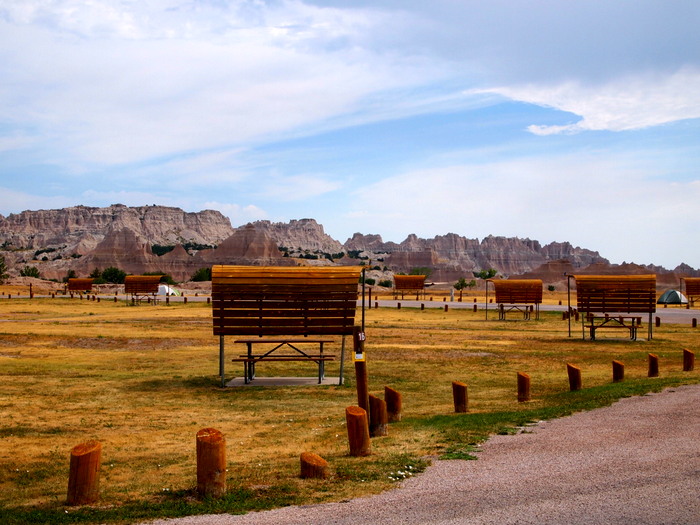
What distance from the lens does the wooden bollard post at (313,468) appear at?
7980 millimetres

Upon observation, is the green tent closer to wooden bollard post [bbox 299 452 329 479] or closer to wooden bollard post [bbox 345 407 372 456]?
wooden bollard post [bbox 345 407 372 456]

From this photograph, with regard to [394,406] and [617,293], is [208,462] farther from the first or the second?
[617,293]

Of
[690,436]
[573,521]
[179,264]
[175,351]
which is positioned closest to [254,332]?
[175,351]

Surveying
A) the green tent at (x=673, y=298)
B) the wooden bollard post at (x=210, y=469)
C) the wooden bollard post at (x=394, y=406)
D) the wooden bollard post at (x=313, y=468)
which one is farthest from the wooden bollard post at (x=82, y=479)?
the green tent at (x=673, y=298)

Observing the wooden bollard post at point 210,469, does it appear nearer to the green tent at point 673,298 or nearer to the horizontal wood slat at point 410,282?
the green tent at point 673,298

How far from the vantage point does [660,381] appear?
14391 millimetres

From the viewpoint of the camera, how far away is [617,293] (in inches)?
1071

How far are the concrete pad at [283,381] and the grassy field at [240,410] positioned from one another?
0.49 metres

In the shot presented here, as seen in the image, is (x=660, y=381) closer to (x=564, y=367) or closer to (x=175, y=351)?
(x=564, y=367)

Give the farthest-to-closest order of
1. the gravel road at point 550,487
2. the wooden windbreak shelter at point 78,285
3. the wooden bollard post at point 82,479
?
the wooden windbreak shelter at point 78,285 → the wooden bollard post at point 82,479 → the gravel road at point 550,487

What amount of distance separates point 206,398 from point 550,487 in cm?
911

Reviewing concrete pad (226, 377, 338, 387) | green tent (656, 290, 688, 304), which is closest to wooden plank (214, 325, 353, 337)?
concrete pad (226, 377, 338, 387)

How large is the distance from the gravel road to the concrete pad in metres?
7.75

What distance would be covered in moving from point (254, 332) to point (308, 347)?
27.3ft
